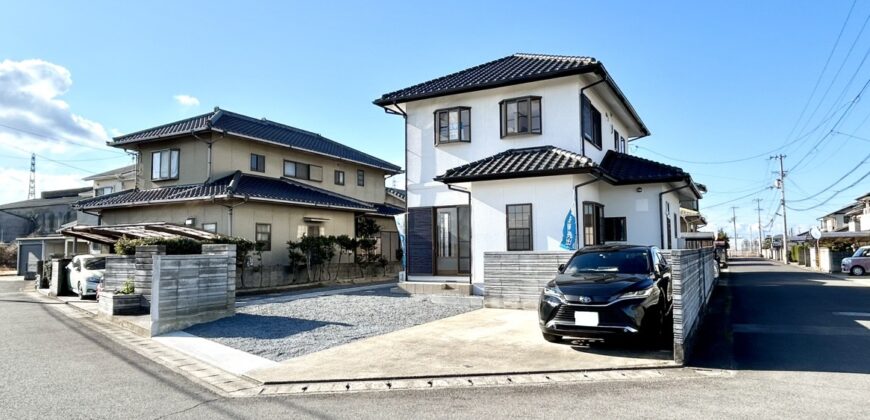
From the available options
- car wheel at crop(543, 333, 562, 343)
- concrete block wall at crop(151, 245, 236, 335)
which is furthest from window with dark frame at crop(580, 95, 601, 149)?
concrete block wall at crop(151, 245, 236, 335)

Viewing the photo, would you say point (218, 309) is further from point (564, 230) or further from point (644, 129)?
point (644, 129)

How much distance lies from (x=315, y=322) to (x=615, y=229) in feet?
30.1

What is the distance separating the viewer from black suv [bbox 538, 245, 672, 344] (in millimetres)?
6402

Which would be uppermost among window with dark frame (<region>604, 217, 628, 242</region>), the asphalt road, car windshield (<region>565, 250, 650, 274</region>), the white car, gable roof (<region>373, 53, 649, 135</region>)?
gable roof (<region>373, 53, 649, 135</region>)

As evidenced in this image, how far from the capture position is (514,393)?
17.2ft

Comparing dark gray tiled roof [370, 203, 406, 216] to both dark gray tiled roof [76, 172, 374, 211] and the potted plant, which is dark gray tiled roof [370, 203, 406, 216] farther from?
the potted plant

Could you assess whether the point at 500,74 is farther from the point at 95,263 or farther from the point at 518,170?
the point at 95,263

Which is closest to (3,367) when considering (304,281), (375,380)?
(375,380)

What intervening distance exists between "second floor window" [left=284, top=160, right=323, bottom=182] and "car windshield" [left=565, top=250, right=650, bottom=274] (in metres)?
17.2

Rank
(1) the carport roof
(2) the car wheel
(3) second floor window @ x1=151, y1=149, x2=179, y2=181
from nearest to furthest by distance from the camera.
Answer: (2) the car wheel < (1) the carport roof < (3) second floor window @ x1=151, y1=149, x2=179, y2=181

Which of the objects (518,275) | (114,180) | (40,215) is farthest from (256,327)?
(40,215)

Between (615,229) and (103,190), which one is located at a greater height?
(103,190)

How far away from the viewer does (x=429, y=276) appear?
547 inches

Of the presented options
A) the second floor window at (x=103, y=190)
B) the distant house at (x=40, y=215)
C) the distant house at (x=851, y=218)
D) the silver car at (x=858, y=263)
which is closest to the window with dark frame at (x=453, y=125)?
the silver car at (x=858, y=263)
